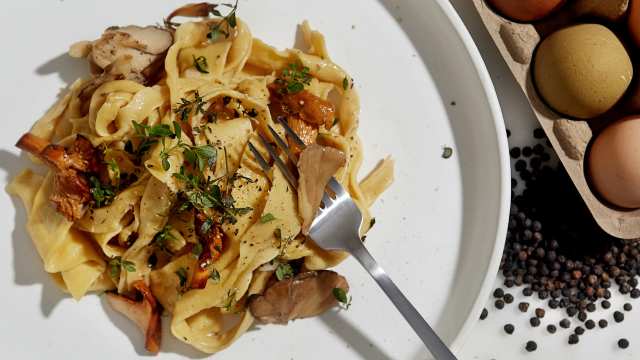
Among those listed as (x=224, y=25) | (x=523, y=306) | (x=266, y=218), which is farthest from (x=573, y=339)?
(x=224, y=25)

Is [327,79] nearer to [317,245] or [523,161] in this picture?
[317,245]

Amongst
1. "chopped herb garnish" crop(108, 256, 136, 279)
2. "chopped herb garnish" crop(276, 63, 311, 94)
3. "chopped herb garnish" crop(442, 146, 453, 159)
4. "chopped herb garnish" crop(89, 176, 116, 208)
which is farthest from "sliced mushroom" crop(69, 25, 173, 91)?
"chopped herb garnish" crop(442, 146, 453, 159)

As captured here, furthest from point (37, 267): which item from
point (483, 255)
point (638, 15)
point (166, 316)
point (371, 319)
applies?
point (638, 15)

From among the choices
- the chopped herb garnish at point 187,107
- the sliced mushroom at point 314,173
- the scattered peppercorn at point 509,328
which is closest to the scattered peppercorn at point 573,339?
the scattered peppercorn at point 509,328

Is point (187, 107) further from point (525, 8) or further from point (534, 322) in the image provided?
point (534, 322)

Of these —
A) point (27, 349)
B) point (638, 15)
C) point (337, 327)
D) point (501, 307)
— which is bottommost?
point (501, 307)
